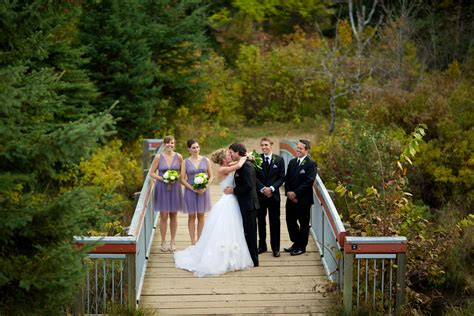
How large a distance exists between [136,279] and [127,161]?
10.2 metres

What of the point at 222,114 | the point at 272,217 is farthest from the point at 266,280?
the point at 222,114

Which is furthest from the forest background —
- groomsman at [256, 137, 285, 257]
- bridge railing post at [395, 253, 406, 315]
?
groomsman at [256, 137, 285, 257]

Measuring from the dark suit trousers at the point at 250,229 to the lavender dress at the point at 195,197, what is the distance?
0.92 metres

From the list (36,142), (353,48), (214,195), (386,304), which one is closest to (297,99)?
(353,48)

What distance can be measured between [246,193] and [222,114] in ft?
54.0

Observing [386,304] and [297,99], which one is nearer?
[386,304]

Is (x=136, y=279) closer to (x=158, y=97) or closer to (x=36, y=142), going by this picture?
(x=36, y=142)

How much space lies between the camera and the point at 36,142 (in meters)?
6.27

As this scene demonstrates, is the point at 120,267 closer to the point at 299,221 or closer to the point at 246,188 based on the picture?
the point at 246,188

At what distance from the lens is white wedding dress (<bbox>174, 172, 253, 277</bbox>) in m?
10.5

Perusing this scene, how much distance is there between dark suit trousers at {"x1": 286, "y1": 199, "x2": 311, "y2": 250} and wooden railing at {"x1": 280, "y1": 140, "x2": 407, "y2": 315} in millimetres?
385

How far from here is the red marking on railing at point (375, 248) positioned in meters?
8.97

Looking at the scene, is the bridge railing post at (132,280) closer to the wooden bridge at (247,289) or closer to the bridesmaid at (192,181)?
the wooden bridge at (247,289)

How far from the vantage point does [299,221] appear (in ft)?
36.2
